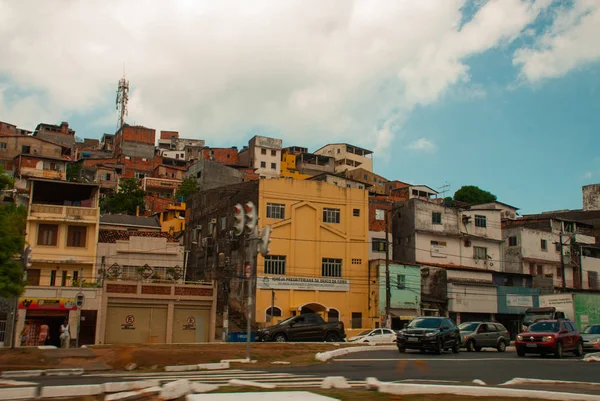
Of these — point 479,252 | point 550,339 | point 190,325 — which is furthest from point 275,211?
point 550,339

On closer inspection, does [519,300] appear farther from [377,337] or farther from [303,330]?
[303,330]

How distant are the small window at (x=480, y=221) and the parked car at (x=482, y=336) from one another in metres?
34.8

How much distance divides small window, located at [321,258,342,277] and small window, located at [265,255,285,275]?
3728mm

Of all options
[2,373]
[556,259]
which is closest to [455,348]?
[2,373]

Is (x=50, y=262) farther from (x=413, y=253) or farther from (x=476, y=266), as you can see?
(x=476, y=266)

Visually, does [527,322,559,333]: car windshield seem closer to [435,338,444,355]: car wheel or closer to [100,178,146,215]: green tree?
[435,338,444,355]: car wheel

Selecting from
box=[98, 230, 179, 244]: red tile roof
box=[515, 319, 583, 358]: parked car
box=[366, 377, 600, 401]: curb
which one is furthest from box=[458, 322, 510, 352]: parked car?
box=[98, 230, 179, 244]: red tile roof

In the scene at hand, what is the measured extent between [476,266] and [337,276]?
1770 cm

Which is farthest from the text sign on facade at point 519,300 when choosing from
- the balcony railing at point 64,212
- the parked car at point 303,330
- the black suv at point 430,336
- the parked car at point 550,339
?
the balcony railing at point 64,212

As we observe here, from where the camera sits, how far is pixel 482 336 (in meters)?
28.2

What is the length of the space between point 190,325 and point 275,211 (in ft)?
38.7

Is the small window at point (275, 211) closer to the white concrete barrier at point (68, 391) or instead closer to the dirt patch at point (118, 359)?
the dirt patch at point (118, 359)

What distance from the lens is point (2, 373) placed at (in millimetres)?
15320

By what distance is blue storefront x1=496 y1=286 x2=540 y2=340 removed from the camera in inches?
2277
